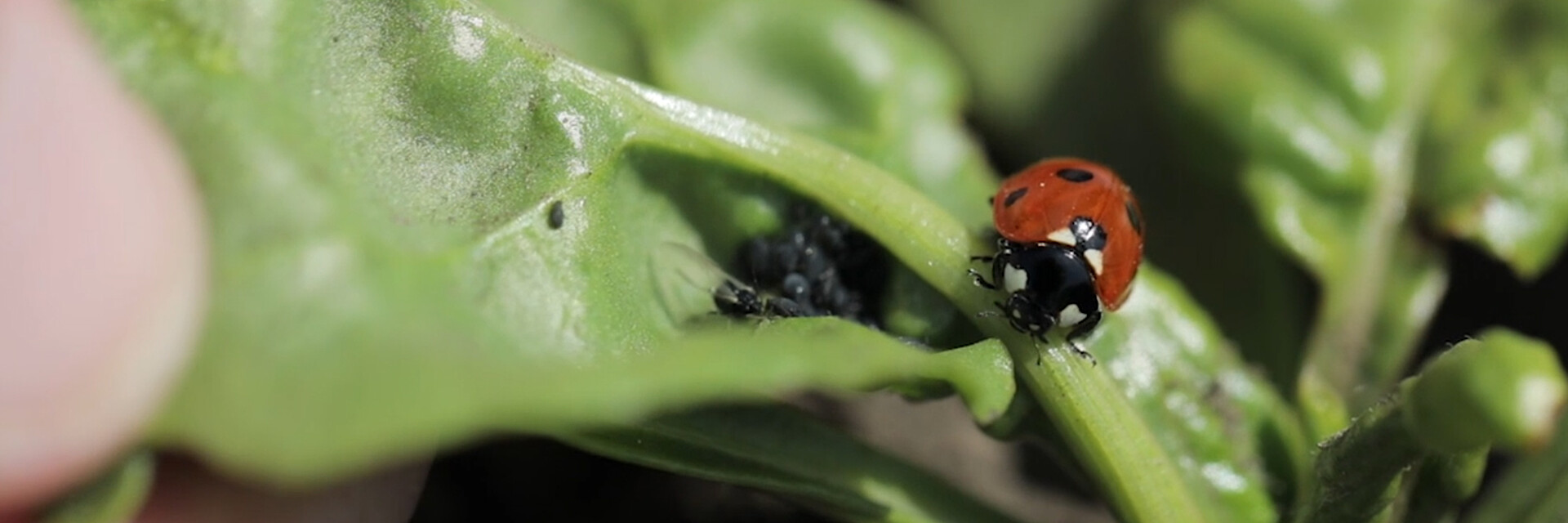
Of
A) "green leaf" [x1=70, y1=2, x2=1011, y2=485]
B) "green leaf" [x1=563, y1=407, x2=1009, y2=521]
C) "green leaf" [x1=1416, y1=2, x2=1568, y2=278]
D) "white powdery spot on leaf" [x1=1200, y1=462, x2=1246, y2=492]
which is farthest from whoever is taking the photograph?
"green leaf" [x1=1416, y1=2, x2=1568, y2=278]

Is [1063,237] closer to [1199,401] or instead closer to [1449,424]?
[1199,401]

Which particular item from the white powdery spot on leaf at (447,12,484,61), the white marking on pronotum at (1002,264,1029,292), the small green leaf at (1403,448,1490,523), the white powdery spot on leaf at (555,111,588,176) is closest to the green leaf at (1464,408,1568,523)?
the small green leaf at (1403,448,1490,523)

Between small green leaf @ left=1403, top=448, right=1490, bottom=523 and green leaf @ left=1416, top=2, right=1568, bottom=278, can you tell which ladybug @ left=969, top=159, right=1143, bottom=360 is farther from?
green leaf @ left=1416, top=2, right=1568, bottom=278

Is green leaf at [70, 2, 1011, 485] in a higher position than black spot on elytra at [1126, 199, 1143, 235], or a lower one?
lower

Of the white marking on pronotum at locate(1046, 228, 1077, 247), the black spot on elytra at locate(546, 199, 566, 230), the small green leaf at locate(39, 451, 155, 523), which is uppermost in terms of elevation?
the white marking on pronotum at locate(1046, 228, 1077, 247)

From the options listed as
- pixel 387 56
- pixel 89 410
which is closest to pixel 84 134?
pixel 89 410

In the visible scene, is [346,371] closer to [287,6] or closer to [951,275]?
[287,6]
